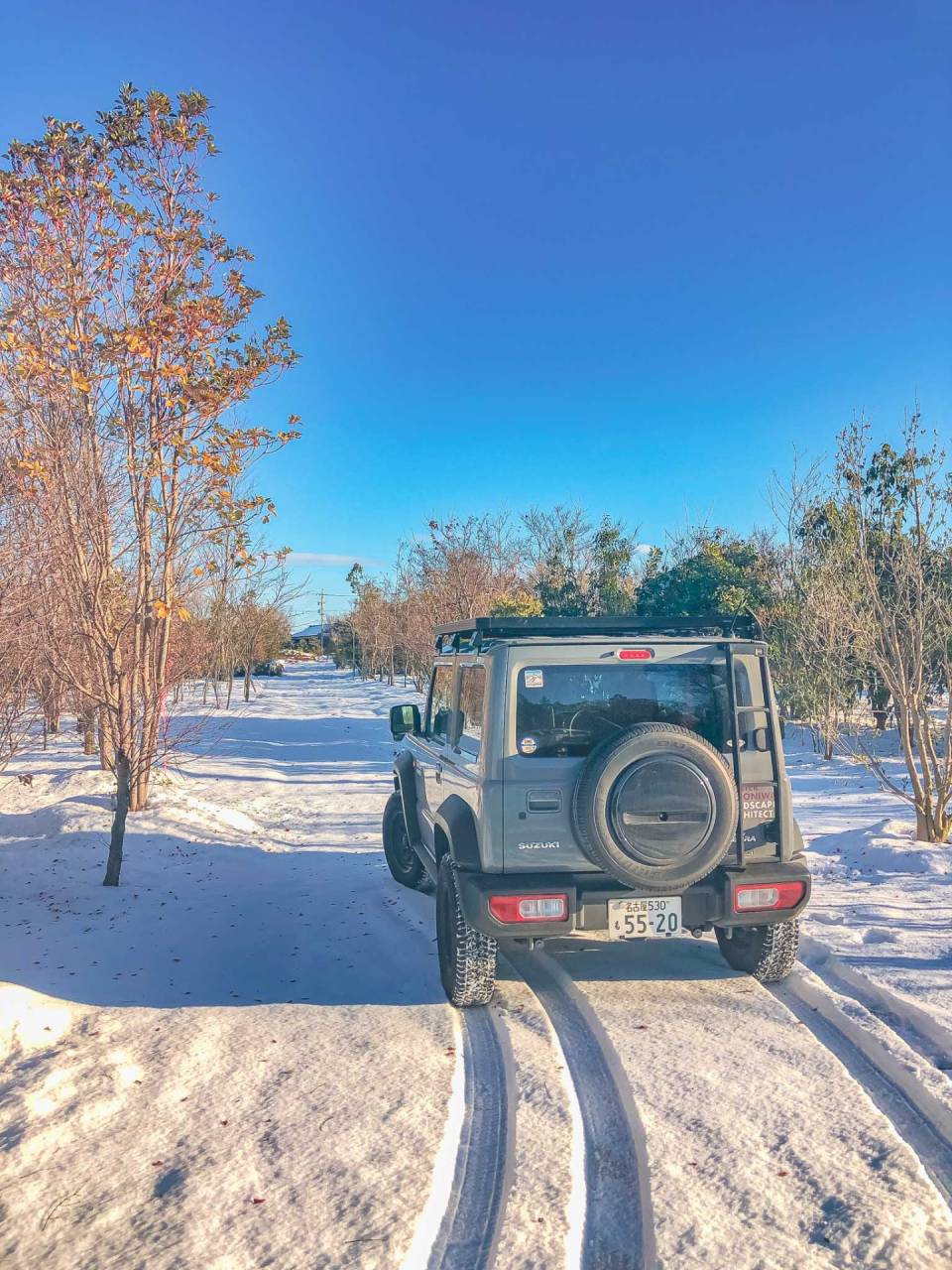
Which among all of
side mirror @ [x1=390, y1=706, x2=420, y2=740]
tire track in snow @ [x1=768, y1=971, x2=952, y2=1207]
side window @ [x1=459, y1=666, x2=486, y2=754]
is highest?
side window @ [x1=459, y1=666, x2=486, y2=754]

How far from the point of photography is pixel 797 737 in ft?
70.7

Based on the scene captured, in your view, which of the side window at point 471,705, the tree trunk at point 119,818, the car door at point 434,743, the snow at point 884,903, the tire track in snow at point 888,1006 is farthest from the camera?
the tree trunk at point 119,818

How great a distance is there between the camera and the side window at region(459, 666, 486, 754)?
500cm

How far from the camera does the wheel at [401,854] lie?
7.84 metres

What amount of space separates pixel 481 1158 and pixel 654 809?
1801 millimetres

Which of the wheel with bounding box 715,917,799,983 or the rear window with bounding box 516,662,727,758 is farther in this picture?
the wheel with bounding box 715,917,799,983

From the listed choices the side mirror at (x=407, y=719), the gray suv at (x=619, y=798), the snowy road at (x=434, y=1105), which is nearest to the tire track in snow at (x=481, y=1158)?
the snowy road at (x=434, y=1105)

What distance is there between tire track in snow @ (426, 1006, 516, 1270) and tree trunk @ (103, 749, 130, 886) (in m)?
4.33

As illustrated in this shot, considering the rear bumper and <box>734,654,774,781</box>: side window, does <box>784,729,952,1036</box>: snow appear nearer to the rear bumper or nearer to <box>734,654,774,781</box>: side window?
the rear bumper

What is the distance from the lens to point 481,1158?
3346 mm

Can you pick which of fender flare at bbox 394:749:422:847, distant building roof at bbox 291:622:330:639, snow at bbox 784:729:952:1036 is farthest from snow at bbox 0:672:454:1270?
distant building roof at bbox 291:622:330:639

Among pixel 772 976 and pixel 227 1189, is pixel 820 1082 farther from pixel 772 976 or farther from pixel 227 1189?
pixel 227 1189

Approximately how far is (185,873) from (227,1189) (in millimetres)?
5688

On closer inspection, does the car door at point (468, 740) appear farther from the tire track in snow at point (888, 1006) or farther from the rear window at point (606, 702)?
the tire track in snow at point (888, 1006)
